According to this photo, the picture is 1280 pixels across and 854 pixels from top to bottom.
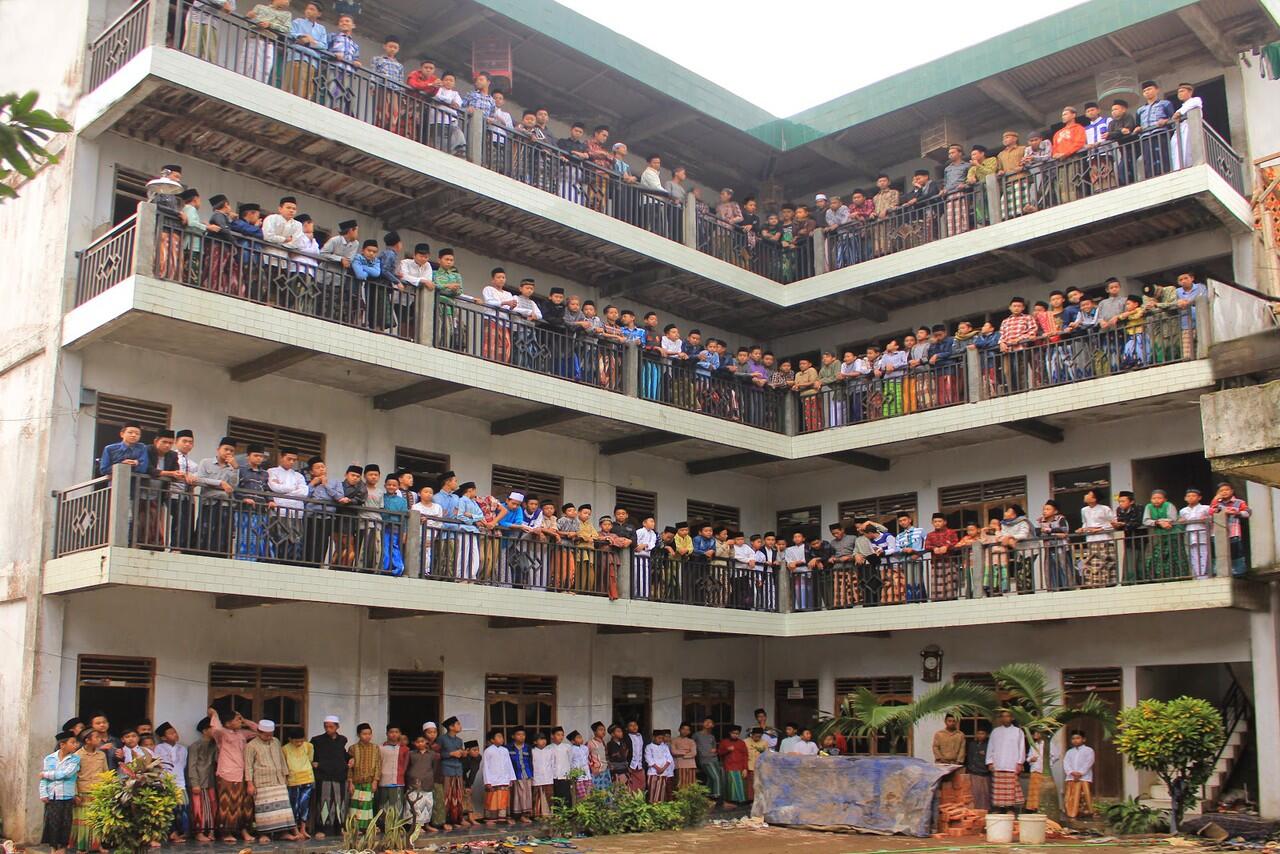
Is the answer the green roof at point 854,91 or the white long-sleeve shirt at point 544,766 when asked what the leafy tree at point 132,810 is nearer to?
the white long-sleeve shirt at point 544,766

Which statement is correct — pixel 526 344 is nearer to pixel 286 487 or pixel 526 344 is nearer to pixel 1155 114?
pixel 286 487

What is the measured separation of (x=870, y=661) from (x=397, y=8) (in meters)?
13.1

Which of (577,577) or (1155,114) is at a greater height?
(1155,114)

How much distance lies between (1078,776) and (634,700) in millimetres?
7153

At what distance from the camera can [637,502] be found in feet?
75.1

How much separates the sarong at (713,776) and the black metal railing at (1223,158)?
38.3 ft

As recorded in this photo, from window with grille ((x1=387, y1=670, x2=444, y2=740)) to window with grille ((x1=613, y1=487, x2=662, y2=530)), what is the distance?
4.77 m

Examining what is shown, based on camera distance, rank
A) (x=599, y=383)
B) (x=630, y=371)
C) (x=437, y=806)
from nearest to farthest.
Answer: (x=437, y=806) → (x=599, y=383) → (x=630, y=371)

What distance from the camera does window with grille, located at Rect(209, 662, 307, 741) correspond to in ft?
55.5

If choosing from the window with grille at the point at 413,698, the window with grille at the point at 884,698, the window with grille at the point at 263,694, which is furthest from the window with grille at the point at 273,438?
the window with grille at the point at 884,698

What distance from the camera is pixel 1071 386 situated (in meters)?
19.3

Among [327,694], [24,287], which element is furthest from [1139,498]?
[24,287]

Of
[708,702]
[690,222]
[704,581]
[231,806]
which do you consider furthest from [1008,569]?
[231,806]

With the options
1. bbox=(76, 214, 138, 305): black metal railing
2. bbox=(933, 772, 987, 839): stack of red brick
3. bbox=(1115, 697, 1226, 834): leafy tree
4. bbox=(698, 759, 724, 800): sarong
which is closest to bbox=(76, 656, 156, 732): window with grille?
bbox=(76, 214, 138, 305): black metal railing
